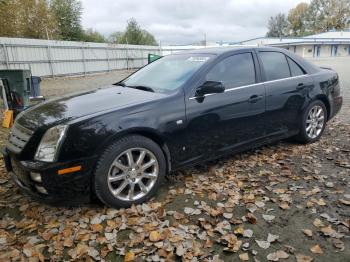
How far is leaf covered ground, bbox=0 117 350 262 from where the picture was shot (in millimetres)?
2654

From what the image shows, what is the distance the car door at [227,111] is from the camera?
3.71 m

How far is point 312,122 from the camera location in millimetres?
5172

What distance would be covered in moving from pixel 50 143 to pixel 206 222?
1679 mm

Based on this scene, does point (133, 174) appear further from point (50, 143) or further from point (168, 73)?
point (168, 73)

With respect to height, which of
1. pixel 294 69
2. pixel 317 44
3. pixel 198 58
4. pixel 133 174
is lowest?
pixel 133 174

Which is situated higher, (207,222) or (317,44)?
(317,44)

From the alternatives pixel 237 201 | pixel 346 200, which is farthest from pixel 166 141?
pixel 346 200

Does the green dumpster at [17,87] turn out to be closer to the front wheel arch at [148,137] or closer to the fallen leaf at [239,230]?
the front wheel arch at [148,137]

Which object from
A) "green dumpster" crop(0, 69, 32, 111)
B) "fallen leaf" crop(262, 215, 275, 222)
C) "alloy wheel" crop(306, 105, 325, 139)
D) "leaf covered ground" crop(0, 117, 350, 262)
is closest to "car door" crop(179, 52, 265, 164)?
"leaf covered ground" crop(0, 117, 350, 262)

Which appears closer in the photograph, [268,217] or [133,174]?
[268,217]

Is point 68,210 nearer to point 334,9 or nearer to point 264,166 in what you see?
point 264,166

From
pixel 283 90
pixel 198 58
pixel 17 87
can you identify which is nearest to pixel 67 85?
pixel 17 87

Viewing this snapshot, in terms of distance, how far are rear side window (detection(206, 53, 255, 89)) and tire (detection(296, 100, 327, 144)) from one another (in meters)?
1.30

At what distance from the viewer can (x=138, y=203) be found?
3.37 meters
